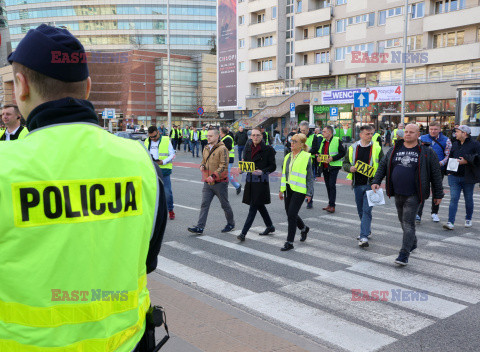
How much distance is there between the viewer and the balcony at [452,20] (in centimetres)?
3319

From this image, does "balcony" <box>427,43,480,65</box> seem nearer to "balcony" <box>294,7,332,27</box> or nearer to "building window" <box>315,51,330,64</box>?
"building window" <box>315,51,330,64</box>

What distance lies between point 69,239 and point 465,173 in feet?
28.0

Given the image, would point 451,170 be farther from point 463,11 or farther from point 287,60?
point 287,60

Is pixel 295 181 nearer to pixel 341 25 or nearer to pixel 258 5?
pixel 341 25

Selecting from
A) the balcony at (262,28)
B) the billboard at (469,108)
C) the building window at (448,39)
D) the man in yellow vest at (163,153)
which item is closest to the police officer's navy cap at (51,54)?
the man in yellow vest at (163,153)

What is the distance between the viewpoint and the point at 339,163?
10422 millimetres

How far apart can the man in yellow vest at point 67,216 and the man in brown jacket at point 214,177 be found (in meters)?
6.52

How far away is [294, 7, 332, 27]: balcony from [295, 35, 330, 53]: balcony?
171 cm

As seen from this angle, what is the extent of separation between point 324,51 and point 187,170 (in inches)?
1227

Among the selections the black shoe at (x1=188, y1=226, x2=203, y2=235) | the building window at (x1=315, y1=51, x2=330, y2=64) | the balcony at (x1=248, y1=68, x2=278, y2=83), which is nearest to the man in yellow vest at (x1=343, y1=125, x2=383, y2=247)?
the black shoe at (x1=188, y1=226, x2=203, y2=235)

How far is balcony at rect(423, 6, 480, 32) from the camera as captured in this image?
109ft

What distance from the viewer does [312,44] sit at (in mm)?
45781

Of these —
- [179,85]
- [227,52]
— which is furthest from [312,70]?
[179,85]


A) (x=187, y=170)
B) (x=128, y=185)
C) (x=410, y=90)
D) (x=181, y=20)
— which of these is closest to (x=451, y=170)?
(x=128, y=185)
